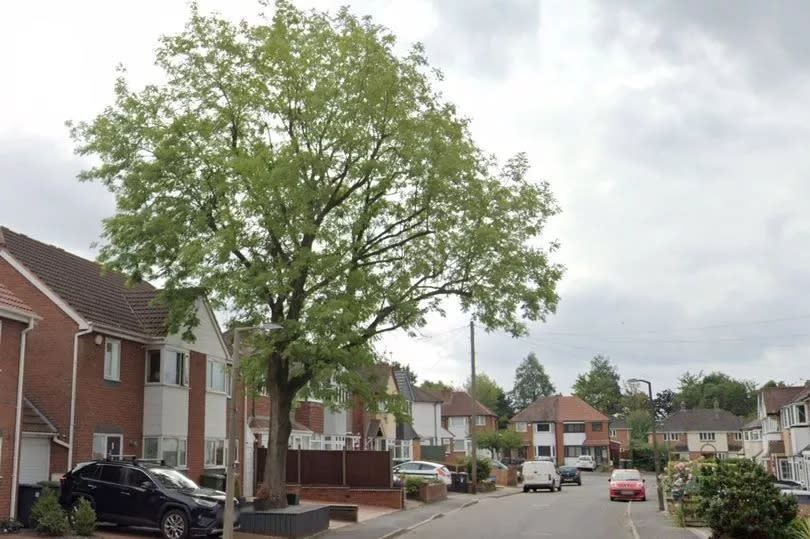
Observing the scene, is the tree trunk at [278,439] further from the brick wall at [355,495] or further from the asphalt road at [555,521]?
the brick wall at [355,495]

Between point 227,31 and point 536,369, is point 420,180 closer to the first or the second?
point 227,31

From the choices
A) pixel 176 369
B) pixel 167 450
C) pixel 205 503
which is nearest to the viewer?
pixel 205 503

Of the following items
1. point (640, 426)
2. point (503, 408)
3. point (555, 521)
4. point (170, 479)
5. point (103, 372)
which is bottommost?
point (555, 521)

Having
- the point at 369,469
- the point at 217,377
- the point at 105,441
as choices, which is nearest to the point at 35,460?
the point at 105,441

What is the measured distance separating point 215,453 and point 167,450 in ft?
13.8

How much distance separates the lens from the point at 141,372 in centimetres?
2917

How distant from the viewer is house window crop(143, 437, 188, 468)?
29000 millimetres

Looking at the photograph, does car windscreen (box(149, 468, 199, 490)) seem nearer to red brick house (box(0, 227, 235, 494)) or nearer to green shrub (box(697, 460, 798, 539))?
red brick house (box(0, 227, 235, 494))

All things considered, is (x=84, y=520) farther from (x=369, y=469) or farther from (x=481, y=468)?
(x=481, y=468)

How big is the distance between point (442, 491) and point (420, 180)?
21.9 meters

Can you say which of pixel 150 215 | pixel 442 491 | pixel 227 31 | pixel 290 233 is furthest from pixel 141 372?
pixel 442 491

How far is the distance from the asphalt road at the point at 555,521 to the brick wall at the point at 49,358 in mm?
Answer: 10815

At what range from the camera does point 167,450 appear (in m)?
29.5

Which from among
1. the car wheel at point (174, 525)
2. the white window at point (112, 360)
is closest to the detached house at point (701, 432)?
the white window at point (112, 360)
